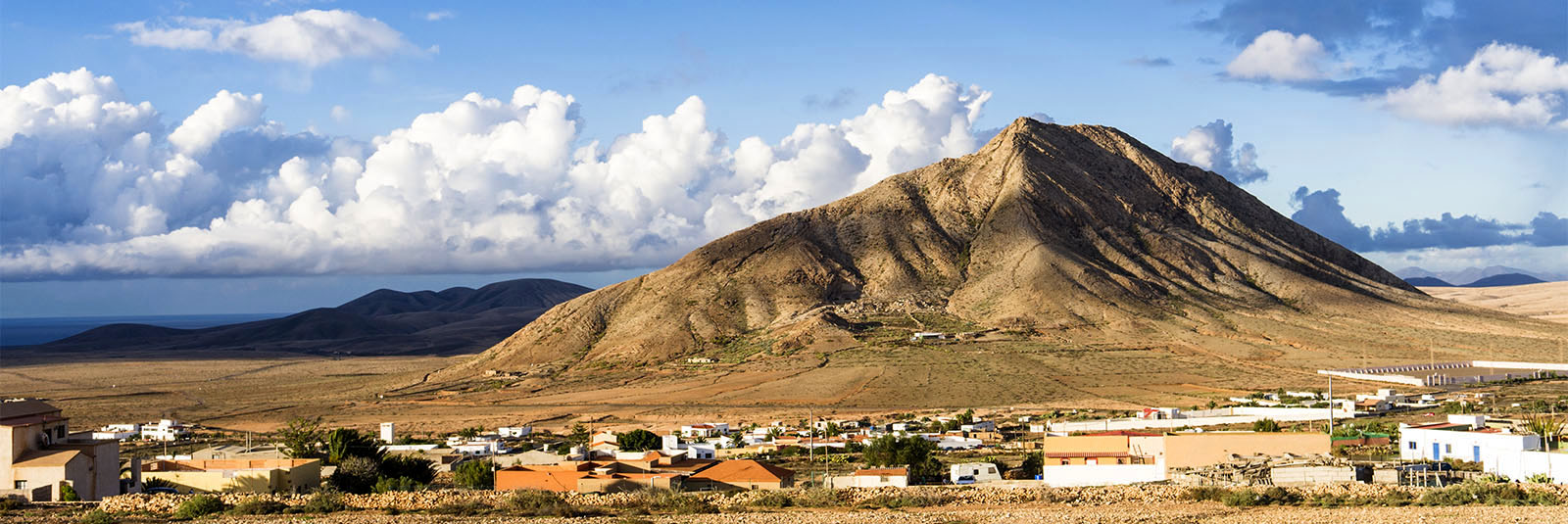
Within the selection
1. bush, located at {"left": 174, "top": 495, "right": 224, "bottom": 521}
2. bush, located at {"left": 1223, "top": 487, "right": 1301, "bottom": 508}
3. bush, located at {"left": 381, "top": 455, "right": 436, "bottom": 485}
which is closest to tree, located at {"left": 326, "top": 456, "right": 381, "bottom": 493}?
bush, located at {"left": 381, "top": 455, "right": 436, "bottom": 485}

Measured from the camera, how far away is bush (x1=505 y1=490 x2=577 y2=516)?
3350 centimetres

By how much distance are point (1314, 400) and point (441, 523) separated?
58.1 meters

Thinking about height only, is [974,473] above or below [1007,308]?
below

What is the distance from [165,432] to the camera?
7262 cm

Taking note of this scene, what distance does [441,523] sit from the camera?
31750 mm

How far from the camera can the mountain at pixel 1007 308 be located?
97562mm

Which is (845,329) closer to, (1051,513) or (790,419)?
(790,419)

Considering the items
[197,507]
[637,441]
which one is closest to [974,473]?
[637,441]

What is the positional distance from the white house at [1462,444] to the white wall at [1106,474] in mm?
9077

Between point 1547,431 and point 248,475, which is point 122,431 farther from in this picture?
point 1547,431

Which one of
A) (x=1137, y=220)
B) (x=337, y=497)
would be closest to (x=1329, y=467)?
(x=337, y=497)

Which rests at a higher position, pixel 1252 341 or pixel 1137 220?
pixel 1137 220

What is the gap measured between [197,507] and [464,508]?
19.8 ft

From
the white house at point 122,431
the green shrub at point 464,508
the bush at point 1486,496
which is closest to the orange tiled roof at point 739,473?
→ the green shrub at point 464,508
